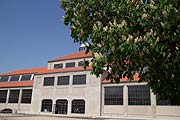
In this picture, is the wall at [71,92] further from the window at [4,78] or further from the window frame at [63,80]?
the window at [4,78]

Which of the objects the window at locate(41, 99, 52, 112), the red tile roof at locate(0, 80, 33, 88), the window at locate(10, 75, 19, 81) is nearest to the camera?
the window at locate(41, 99, 52, 112)

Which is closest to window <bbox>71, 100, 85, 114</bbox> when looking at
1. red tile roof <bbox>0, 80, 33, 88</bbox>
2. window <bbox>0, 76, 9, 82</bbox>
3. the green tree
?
red tile roof <bbox>0, 80, 33, 88</bbox>

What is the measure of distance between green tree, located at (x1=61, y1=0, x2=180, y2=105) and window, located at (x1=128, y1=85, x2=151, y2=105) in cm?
3742

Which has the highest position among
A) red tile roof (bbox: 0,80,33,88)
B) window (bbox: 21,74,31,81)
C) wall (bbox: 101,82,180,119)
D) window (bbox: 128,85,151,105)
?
window (bbox: 21,74,31,81)

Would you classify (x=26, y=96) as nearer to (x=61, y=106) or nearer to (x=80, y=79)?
(x=61, y=106)

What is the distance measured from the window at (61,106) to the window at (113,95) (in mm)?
11446

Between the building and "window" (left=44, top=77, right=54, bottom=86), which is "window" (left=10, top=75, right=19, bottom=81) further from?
"window" (left=44, top=77, right=54, bottom=86)

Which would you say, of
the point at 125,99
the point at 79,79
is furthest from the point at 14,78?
the point at 125,99

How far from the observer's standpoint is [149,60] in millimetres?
12477

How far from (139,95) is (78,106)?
16.1 meters

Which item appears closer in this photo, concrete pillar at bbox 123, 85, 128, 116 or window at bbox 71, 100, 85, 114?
concrete pillar at bbox 123, 85, 128, 116

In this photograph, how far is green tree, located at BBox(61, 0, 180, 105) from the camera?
476 inches

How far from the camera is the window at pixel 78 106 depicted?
58.9m

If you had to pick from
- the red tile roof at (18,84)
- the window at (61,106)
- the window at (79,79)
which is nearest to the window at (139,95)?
the window at (79,79)
